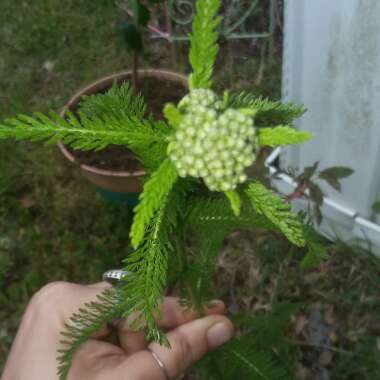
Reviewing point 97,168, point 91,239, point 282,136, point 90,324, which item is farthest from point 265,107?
point 91,239

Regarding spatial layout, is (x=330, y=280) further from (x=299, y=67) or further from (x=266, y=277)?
(x=299, y=67)

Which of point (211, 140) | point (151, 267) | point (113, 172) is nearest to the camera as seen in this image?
point (211, 140)

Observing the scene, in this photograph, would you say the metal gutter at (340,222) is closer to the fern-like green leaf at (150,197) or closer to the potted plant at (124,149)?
the potted plant at (124,149)

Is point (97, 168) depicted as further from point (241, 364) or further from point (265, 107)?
point (265, 107)

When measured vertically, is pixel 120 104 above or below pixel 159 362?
above

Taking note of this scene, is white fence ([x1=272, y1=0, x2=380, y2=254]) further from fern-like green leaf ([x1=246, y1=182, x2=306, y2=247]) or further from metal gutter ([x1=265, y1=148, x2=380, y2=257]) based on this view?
fern-like green leaf ([x1=246, y1=182, x2=306, y2=247])

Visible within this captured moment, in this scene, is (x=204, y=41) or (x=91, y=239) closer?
(x=204, y=41)
